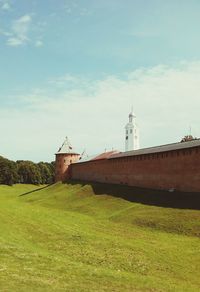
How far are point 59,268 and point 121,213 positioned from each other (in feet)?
49.5

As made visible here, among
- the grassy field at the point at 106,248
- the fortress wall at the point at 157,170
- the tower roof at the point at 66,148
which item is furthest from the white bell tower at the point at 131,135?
the grassy field at the point at 106,248

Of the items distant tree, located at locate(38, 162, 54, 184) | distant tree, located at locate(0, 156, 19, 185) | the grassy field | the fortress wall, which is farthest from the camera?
distant tree, located at locate(38, 162, 54, 184)

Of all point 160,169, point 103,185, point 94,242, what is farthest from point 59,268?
point 103,185

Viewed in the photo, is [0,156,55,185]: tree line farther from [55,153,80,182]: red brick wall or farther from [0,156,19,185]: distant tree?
[55,153,80,182]: red brick wall

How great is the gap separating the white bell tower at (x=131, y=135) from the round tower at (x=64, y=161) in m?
11.0

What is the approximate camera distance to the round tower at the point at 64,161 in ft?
197

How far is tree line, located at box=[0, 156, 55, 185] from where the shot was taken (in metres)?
77.6

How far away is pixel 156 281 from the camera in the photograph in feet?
42.0

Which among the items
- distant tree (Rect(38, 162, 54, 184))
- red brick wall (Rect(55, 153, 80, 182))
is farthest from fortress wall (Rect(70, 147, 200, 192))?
distant tree (Rect(38, 162, 54, 184))

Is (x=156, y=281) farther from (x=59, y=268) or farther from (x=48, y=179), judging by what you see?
(x=48, y=179)

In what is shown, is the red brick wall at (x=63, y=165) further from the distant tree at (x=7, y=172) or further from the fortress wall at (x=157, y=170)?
the distant tree at (x=7, y=172)

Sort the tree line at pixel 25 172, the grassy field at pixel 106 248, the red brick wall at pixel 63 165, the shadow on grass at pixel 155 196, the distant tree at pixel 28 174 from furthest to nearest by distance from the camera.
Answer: the distant tree at pixel 28 174 → the tree line at pixel 25 172 → the red brick wall at pixel 63 165 → the shadow on grass at pixel 155 196 → the grassy field at pixel 106 248

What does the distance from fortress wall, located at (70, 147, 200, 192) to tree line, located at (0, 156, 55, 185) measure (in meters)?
33.3

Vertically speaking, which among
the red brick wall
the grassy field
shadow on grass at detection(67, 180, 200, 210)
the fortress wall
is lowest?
the grassy field
